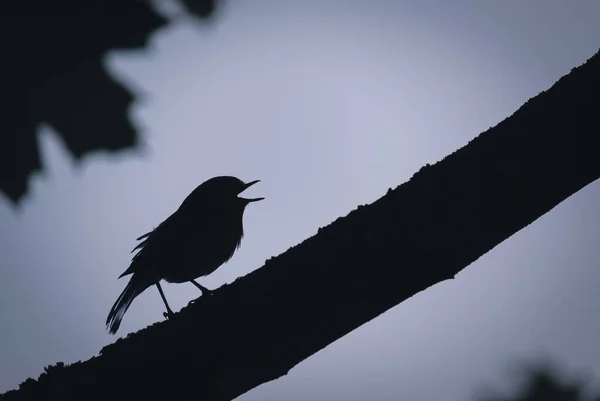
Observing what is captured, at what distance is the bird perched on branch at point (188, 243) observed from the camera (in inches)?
216

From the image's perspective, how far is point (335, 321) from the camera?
2.30 m

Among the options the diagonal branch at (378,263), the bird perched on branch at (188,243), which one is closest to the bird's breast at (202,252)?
the bird perched on branch at (188,243)

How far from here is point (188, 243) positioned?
5535 mm

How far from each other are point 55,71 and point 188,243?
2.89 m

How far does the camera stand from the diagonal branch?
2283mm

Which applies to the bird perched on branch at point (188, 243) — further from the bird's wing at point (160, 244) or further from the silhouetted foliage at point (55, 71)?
the silhouetted foliage at point (55, 71)

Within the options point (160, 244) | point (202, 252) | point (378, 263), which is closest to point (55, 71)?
point (378, 263)

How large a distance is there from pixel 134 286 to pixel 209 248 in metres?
0.86

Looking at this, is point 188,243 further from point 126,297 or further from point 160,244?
point 126,297

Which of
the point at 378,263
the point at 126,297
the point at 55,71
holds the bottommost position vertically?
the point at 378,263

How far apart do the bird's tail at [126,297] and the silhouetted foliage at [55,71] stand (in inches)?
115

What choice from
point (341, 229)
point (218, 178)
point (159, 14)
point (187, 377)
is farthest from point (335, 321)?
point (218, 178)

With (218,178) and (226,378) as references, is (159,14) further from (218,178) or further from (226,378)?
(218,178)

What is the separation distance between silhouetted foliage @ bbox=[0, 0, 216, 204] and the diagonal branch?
3.62ft
